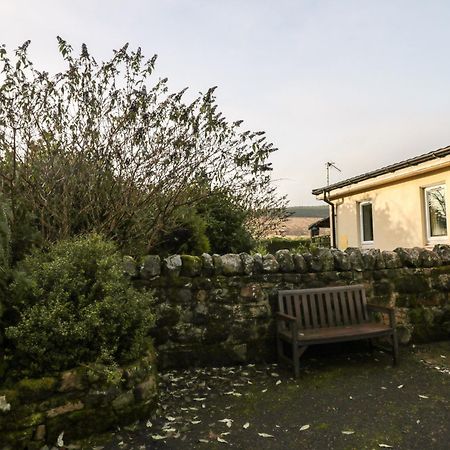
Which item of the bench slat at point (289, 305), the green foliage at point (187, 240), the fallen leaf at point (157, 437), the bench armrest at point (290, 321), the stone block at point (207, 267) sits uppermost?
the green foliage at point (187, 240)

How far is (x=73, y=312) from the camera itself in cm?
294

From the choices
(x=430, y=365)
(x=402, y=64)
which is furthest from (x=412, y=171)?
(x=430, y=365)

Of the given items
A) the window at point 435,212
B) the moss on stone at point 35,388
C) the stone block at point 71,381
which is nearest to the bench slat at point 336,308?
the stone block at point 71,381

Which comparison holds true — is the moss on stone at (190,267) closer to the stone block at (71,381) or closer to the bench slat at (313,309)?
the bench slat at (313,309)

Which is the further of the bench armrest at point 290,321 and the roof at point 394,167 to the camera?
the roof at point 394,167

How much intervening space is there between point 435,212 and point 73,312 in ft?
25.3

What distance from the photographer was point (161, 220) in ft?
16.4

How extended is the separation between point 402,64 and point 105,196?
5.61 metres

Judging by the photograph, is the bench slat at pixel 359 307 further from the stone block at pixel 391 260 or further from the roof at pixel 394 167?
the roof at pixel 394 167

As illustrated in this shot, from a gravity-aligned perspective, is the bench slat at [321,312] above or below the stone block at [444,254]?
below

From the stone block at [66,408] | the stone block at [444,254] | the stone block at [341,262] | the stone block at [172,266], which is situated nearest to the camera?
the stone block at [66,408]

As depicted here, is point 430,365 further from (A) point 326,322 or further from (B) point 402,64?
(B) point 402,64

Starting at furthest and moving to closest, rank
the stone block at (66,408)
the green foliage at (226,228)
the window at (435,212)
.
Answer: the window at (435,212)
the green foliage at (226,228)
the stone block at (66,408)

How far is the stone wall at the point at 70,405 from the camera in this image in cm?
255
